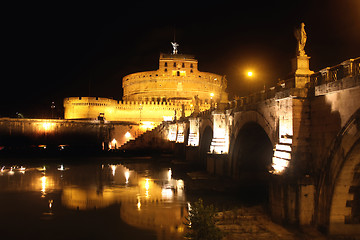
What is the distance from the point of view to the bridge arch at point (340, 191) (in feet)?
32.9

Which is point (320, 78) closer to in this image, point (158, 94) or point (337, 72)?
point (337, 72)

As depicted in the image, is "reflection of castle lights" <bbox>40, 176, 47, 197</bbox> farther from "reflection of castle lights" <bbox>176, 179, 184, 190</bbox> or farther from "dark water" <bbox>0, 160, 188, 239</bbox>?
"reflection of castle lights" <bbox>176, 179, 184, 190</bbox>

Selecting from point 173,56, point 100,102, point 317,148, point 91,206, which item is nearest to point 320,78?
point 317,148

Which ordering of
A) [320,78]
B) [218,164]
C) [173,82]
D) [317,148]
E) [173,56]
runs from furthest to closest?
[173,56] < [173,82] < [218,164] < [317,148] < [320,78]

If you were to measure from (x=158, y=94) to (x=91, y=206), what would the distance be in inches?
2419

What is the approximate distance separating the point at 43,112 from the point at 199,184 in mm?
71118

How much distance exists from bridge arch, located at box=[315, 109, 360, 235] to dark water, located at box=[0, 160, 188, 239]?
5.34 m

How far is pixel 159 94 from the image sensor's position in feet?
253

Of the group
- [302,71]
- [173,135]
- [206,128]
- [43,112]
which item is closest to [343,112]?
[302,71]

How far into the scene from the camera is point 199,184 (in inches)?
848

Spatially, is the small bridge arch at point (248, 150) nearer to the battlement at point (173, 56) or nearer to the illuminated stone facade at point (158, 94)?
the illuminated stone facade at point (158, 94)

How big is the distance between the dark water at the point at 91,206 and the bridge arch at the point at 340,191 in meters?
5.34

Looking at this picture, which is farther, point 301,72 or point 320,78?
point 301,72

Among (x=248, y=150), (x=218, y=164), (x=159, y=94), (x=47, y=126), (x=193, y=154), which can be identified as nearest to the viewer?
(x=248, y=150)
